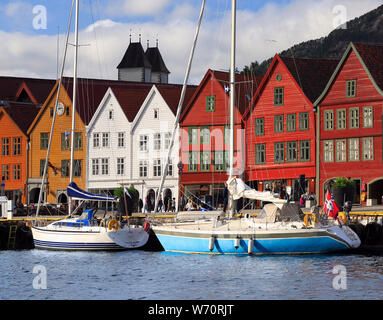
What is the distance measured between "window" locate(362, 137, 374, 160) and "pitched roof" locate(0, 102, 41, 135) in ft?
129

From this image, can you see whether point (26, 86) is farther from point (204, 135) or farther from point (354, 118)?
point (354, 118)

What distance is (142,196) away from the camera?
263ft

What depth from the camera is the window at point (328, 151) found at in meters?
66.6

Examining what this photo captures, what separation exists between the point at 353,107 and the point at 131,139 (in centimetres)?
2483

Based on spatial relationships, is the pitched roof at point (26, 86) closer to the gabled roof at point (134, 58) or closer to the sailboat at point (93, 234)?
the gabled roof at point (134, 58)

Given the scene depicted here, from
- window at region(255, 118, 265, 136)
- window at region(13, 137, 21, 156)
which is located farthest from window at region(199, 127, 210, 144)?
window at region(13, 137, 21, 156)

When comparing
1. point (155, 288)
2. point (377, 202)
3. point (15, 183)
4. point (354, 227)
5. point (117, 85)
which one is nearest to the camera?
point (155, 288)

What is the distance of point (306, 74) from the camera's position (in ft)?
233

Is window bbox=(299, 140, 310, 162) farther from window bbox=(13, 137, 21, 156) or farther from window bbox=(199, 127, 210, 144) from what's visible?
window bbox=(13, 137, 21, 156)

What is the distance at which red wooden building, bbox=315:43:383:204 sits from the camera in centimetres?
6353

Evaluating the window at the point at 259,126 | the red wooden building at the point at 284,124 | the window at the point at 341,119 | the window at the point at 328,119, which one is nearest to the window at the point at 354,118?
the window at the point at 341,119

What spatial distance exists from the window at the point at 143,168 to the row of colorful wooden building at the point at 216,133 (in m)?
0.19
